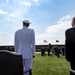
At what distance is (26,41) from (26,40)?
0.12ft

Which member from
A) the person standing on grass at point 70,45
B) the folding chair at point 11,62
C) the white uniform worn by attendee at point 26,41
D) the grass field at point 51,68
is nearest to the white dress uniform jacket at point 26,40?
the white uniform worn by attendee at point 26,41

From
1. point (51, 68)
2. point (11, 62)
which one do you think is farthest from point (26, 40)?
point (51, 68)

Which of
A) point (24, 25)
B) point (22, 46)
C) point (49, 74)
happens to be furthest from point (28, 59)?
point (49, 74)

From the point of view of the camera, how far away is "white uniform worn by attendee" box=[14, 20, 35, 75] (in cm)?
762

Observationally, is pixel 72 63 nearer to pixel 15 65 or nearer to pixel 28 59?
pixel 15 65

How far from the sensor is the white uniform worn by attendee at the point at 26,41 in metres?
7.62

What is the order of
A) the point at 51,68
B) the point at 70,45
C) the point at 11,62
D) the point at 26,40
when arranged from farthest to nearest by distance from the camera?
the point at 51,68 → the point at 26,40 → the point at 70,45 → the point at 11,62

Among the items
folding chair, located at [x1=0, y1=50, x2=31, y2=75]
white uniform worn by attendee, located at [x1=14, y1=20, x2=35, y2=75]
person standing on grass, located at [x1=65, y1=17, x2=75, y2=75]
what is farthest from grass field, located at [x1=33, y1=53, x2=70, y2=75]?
folding chair, located at [x1=0, y1=50, x2=31, y2=75]

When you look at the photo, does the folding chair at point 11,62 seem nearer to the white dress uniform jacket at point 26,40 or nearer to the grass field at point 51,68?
the white dress uniform jacket at point 26,40

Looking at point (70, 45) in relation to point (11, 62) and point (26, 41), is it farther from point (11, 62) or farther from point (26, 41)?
point (26, 41)

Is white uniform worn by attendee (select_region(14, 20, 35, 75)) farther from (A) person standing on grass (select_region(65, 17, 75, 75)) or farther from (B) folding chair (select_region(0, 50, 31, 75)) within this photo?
(B) folding chair (select_region(0, 50, 31, 75))

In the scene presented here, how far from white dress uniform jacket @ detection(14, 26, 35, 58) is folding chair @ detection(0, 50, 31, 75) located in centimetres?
221

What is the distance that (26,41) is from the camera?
25.1ft

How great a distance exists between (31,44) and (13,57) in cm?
237
